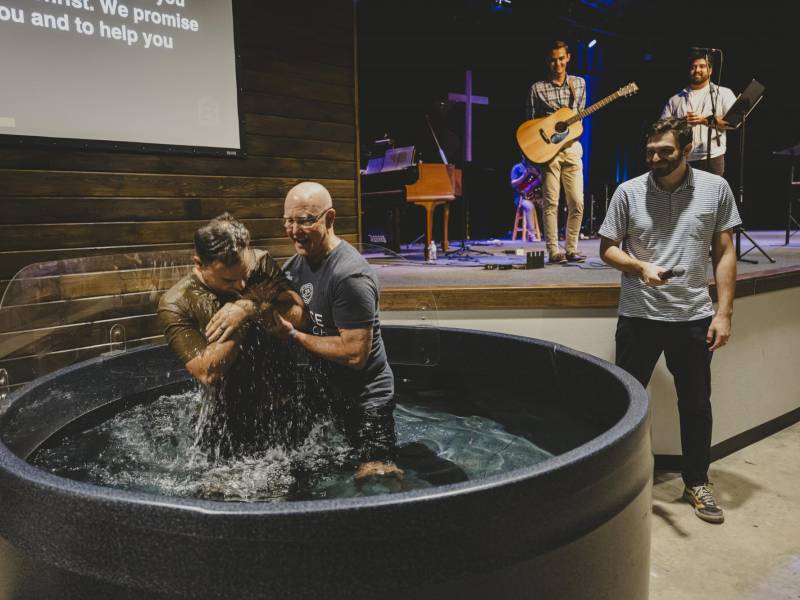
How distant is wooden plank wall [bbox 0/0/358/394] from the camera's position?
8.75 feet

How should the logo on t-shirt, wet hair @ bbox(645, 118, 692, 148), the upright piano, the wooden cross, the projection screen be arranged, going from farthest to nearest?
the wooden cross
the upright piano
the projection screen
wet hair @ bbox(645, 118, 692, 148)
the logo on t-shirt

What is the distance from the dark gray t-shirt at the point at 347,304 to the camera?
6.45 feet

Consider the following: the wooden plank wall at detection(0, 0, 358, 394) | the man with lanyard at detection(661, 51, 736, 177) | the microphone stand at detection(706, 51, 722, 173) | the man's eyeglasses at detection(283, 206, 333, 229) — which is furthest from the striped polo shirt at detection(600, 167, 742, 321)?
the man with lanyard at detection(661, 51, 736, 177)

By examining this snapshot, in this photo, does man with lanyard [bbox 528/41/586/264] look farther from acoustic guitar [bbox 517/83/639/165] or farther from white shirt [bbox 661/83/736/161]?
white shirt [bbox 661/83/736/161]

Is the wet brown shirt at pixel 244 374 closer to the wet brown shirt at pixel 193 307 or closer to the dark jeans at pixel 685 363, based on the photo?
the wet brown shirt at pixel 193 307

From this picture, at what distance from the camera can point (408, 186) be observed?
586cm

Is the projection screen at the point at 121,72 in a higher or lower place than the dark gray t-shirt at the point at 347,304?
higher

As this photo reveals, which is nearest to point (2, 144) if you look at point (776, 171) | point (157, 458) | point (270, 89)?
point (270, 89)

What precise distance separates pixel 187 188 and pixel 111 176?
1.64 ft

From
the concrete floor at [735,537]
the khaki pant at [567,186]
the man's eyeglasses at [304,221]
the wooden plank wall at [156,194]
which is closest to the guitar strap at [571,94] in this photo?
the khaki pant at [567,186]

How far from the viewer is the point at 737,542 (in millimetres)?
2258

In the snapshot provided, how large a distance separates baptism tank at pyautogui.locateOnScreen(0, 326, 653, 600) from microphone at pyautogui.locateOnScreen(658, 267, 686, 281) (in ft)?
3.28

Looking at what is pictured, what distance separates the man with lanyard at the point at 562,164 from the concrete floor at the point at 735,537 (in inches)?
88.5

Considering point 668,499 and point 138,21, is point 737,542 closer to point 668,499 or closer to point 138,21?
point 668,499
